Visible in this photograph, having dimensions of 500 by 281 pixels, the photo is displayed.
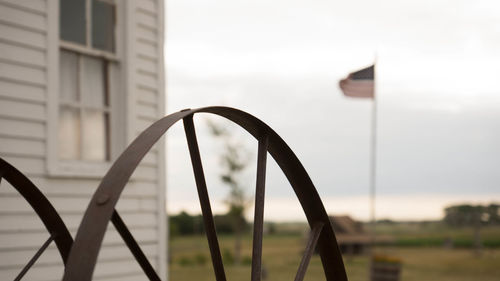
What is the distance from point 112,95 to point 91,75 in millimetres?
257

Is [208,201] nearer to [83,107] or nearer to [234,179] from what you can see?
[83,107]

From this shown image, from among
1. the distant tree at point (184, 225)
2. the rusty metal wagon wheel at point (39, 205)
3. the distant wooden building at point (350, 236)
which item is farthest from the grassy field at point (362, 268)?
the rusty metal wagon wheel at point (39, 205)

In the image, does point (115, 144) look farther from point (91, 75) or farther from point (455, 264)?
point (455, 264)

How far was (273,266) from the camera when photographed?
22.2 meters

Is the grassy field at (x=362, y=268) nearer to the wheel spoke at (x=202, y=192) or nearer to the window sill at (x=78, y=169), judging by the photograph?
the window sill at (x=78, y=169)

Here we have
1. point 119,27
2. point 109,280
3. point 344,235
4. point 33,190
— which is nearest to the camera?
point 33,190

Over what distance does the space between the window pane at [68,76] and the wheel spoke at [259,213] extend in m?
2.92

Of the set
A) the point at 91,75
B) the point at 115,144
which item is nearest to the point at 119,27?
the point at 91,75

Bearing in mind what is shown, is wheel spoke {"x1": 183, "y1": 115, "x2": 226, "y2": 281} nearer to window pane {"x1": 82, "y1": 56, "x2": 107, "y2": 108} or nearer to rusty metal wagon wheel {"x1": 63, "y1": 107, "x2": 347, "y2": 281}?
rusty metal wagon wheel {"x1": 63, "y1": 107, "x2": 347, "y2": 281}

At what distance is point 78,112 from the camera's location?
542 cm

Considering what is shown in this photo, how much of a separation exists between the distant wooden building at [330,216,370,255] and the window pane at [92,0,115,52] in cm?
2235

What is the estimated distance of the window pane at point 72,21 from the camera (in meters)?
5.36

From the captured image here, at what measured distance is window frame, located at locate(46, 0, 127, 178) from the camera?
16.4ft

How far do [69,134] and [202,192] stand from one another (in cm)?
290
